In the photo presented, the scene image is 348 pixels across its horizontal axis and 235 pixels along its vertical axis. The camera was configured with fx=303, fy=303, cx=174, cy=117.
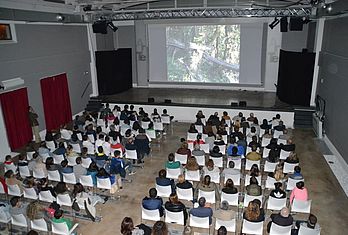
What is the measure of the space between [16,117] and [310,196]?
1049 cm

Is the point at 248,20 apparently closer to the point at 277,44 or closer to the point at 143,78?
the point at 277,44

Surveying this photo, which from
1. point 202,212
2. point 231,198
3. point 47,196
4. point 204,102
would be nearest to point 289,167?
point 231,198

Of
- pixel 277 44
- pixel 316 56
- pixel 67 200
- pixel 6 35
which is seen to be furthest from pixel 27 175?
pixel 277 44

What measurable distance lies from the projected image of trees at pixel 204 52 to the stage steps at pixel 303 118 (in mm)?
4843

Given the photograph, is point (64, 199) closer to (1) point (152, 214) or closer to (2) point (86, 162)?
(2) point (86, 162)

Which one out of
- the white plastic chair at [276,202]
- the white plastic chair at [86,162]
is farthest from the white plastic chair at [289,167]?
the white plastic chair at [86,162]

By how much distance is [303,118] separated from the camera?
46.0ft

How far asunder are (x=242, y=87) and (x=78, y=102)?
371 inches

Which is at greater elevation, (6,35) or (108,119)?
(6,35)

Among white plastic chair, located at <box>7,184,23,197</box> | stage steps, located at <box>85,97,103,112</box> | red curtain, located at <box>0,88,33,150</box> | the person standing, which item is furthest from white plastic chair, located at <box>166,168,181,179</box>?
stage steps, located at <box>85,97,103,112</box>

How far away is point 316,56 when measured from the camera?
14.0 meters

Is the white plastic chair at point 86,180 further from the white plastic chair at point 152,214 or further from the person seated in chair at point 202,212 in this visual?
the person seated in chair at point 202,212

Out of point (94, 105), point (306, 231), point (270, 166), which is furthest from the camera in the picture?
point (94, 105)

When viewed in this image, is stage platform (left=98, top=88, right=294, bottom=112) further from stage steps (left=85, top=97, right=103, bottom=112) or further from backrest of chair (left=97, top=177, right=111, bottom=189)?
backrest of chair (left=97, top=177, right=111, bottom=189)
